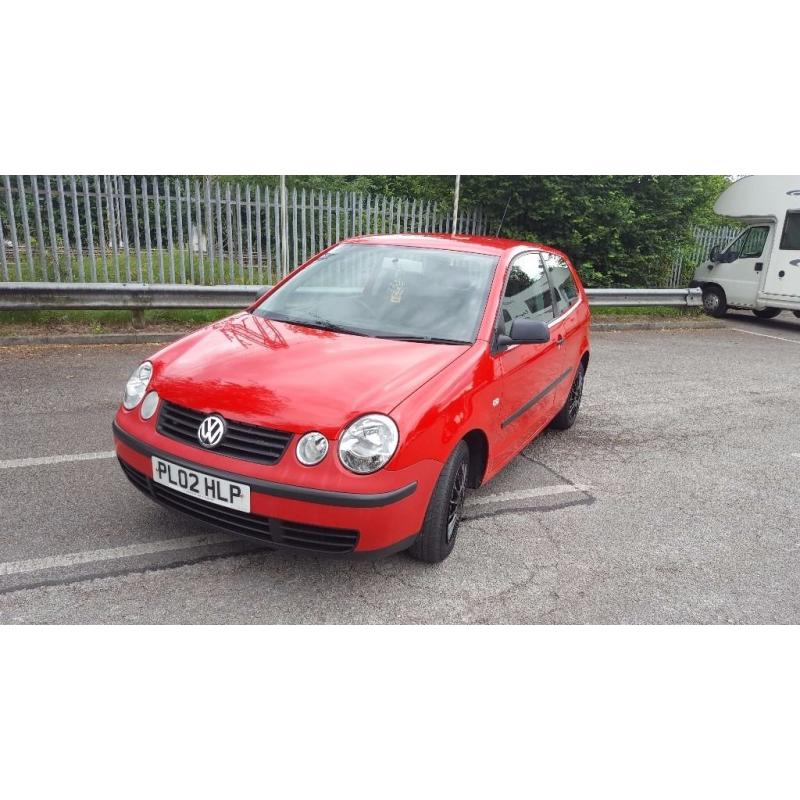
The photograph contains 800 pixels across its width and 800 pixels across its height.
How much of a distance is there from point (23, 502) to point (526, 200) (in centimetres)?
1072

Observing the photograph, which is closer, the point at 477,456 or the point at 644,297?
the point at 477,456

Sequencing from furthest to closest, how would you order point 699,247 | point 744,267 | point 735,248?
point 699,247 < point 735,248 < point 744,267

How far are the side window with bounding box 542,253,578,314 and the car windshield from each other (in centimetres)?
102

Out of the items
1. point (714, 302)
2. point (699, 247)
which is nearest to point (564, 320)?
point (714, 302)

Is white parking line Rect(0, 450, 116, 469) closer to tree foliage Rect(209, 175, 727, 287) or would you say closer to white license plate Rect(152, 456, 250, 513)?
white license plate Rect(152, 456, 250, 513)

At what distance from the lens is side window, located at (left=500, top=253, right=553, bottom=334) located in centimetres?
396

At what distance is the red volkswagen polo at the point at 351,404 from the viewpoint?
9.08 feet

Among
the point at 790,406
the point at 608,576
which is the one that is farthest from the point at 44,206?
the point at 790,406

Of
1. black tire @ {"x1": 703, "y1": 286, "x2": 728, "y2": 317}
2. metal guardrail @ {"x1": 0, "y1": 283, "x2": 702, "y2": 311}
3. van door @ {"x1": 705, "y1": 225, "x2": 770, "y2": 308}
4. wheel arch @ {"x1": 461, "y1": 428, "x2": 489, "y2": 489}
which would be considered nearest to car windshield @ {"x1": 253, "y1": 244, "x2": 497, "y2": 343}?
wheel arch @ {"x1": 461, "y1": 428, "x2": 489, "y2": 489}

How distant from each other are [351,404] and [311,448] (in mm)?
261

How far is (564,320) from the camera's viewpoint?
4.96 meters

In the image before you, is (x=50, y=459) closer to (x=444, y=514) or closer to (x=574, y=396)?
(x=444, y=514)

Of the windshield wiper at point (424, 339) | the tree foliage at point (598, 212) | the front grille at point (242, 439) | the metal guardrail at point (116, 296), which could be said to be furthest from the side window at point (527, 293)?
the tree foliage at point (598, 212)

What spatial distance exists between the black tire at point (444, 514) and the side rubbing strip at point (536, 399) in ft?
1.87
